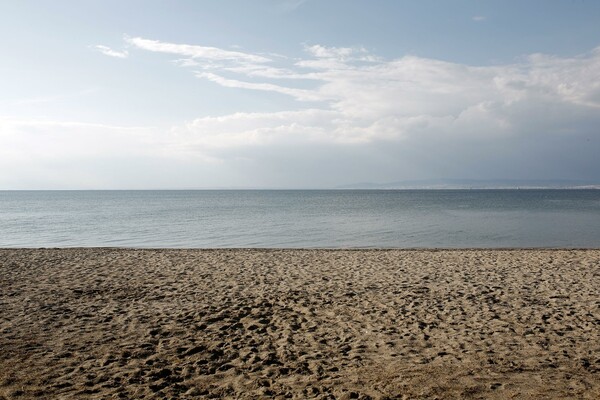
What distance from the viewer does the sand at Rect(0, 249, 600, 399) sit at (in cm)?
639

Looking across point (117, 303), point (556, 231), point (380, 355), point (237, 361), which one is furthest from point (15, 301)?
point (556, 231)

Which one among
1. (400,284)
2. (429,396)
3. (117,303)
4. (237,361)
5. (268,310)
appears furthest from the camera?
(400,284)

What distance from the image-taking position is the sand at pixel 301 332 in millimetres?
6395

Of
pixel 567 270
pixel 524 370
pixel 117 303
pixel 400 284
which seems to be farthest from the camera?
pixel 567 270

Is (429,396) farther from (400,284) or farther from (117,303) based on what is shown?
(117,303)

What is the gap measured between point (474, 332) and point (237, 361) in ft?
15.0

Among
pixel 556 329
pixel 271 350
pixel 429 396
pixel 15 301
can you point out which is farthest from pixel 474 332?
pixel 15 301

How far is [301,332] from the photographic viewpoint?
28.8 ft

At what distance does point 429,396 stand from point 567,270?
1178cm

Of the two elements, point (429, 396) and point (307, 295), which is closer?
point (429, 396)

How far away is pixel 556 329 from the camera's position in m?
8.70

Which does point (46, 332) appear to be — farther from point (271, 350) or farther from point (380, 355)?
point (380, 355)

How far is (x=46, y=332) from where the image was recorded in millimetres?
8711

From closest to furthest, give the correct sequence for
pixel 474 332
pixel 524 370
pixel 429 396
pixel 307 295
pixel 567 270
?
pixel 429 396 → pixel 524 370 → pixel 474 332 → pixel 307 295 → pixel 567 270
